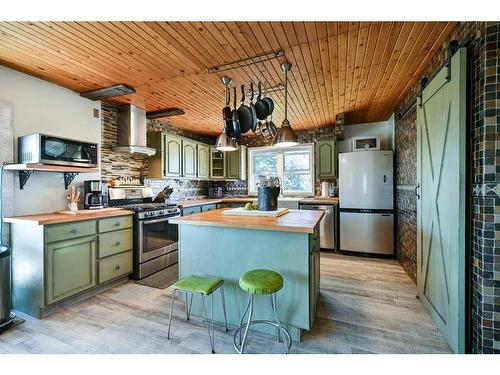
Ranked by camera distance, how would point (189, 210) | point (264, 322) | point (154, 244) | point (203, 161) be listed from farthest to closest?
1. point (203, 161)
2. point (189, 210)
3. point (154, 244)
4. point (264, 322)

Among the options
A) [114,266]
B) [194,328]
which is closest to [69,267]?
[114,266]

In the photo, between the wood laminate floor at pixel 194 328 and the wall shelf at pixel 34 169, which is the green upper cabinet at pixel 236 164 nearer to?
the wall shelf at pixel 34 169

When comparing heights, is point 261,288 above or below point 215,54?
below

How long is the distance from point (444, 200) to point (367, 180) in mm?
2144

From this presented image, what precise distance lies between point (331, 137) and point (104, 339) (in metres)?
4.57

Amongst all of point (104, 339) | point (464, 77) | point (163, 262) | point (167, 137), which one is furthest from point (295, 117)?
point (104, 339)

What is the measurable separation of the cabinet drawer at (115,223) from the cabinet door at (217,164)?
2.51m

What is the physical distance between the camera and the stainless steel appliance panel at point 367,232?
3.79m

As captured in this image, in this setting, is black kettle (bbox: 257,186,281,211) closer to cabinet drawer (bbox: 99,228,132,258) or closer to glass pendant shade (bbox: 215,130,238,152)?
glass pendant shade (bbox: 215,130,238,152)

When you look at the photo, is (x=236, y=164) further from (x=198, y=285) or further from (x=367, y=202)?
(x=198, y=285)

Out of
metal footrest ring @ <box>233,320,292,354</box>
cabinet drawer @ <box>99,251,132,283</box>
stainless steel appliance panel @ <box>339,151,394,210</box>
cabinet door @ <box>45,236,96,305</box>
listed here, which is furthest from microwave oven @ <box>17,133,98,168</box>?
stainless steel appliance panel @ <box>339,151,394,210</box>

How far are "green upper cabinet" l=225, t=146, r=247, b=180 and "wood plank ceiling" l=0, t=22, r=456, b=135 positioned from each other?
2.13 m

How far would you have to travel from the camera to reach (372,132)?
4645mm

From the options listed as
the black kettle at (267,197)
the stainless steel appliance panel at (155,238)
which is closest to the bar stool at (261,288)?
the black kettle at (267,197)
